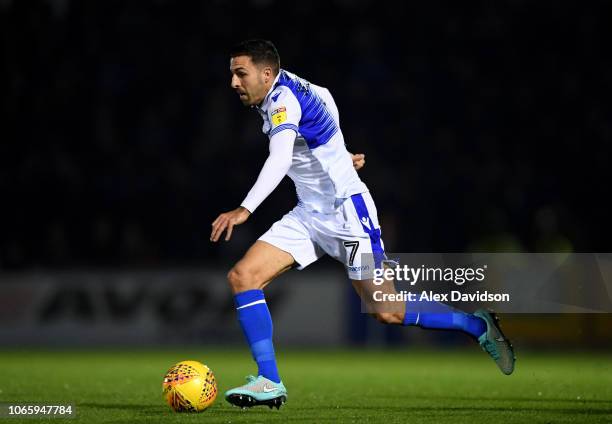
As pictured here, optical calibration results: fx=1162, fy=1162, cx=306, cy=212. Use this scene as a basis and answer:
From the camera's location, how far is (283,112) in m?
6.88

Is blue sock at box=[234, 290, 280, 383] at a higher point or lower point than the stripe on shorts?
lower

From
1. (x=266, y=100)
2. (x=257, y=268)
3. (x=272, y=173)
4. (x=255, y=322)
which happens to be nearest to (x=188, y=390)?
(x=255, y=322)

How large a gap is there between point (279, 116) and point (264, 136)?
37.7ft

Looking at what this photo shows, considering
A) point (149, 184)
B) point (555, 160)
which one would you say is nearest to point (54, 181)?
point (149, 184)

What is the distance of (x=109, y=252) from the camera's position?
1695 centimetres

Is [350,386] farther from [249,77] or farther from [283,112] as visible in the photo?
[249,77]

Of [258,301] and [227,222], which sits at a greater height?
[227,222]

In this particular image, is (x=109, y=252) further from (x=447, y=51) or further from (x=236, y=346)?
(x=447, y=51)

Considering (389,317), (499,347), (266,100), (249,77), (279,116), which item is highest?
(249,77)

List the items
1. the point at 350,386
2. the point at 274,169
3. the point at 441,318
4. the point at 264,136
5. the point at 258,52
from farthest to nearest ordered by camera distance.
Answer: the point at 264,136 < the point at 350,386 < the point at 441,318 < the point at 258,52 < the point at 274,169

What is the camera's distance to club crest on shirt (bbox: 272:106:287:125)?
22.5 ft

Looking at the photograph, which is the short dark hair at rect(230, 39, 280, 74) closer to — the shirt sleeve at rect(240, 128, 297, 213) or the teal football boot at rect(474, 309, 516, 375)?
the shirt sleeve at rect(240, 128, 297, 213)

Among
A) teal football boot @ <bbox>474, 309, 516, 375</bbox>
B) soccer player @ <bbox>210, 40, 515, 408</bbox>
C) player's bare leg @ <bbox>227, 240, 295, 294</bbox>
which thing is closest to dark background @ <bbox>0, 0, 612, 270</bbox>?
teal football boot @ <bbox>474, 309, 516, 375</bbox>

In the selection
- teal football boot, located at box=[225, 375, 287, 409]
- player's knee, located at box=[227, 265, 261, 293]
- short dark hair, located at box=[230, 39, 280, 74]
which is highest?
short dark hair, located at box=[230, 39, 280, 74]
